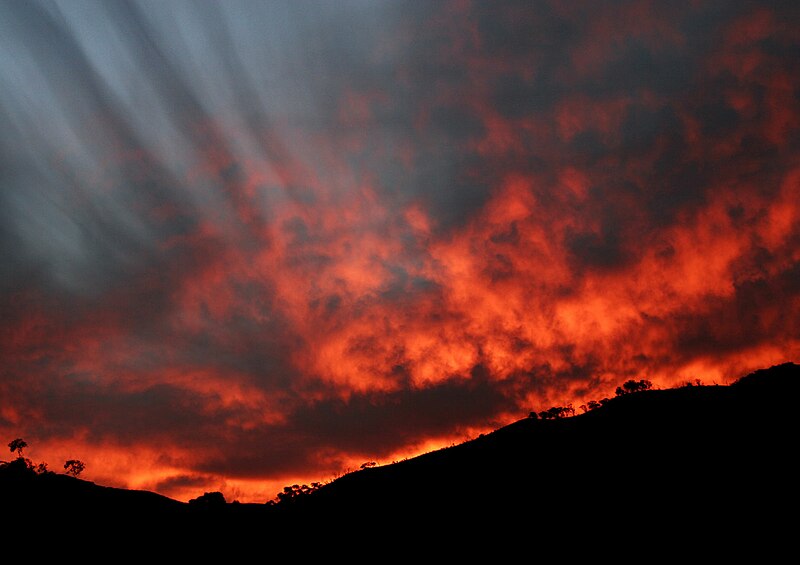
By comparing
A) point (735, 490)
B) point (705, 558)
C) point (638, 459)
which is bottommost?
point (705, 558)

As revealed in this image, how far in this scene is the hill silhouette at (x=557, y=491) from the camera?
22812 millimetres

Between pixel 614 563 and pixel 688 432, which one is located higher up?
pixel 688 432

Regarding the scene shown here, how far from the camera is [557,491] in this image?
2817cm

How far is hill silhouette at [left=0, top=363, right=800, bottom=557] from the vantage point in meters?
22.8

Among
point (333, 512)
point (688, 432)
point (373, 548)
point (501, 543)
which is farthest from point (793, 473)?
point (333, 512)

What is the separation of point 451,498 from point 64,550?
2418cm

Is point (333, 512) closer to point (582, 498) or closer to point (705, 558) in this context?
point (582, 498)

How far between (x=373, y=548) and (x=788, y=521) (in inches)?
825

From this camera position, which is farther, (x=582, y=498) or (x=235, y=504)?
(x=235, y=504)

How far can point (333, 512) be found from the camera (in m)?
36.8

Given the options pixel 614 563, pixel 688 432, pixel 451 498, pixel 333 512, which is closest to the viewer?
pixel 614 563

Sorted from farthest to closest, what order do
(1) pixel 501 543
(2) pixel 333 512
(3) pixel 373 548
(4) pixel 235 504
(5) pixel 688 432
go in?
(4) pixel 235 504, (2) pixel 333 512, (3) pixel 373 548, (5) pixel 688 432, (1) pixel 501 543

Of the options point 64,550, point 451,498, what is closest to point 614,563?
point 451,498

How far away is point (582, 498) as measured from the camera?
26.6 meters
